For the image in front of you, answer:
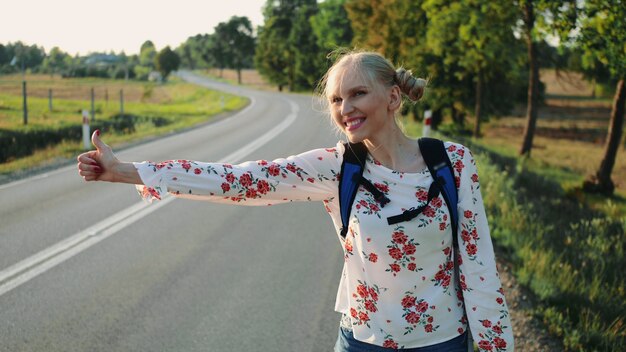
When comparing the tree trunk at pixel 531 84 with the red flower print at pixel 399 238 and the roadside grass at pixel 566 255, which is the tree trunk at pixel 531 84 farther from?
the red flower print at pixel 399 238

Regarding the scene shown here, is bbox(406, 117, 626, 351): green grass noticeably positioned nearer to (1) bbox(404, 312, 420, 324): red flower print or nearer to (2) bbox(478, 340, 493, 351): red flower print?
(2) bbox(478, 340, 493, 351): red flower print

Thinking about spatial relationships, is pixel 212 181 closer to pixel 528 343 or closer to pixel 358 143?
pixel 358 143

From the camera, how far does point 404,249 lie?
2152 mm

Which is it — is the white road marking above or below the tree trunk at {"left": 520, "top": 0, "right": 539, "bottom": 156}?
below

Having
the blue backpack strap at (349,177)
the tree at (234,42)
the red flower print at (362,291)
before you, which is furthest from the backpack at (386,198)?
the tree at (234,42)

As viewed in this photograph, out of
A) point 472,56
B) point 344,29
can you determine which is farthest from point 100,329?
point 344,29

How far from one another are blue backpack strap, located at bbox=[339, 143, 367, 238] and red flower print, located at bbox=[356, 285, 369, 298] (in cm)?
20

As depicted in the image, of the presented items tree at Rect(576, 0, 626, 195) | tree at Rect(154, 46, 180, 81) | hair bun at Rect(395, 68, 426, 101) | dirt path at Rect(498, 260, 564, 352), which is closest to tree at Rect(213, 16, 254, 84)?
tree at Rect(154, 46, 180, 81)

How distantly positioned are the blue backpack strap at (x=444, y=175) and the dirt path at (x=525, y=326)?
8.22ft

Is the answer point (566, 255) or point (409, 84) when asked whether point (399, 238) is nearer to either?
point (409, 84)

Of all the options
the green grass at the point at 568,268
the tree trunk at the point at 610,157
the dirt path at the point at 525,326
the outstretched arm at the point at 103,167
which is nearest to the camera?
the outstretched arm at the point at 103,167

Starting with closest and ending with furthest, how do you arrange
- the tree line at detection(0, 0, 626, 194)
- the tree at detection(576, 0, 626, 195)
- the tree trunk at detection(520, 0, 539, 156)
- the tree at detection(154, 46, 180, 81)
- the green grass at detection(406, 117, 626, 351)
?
the green grass at detection(406, 117, 626, 351) < the tree at detection(576, 0, 626, 195) < the tree line at detection(0, 0, 626, 194) < the tree trunk at detection(520, 0, 539, 156) < the tree at detection(154, 46, 180, 81)

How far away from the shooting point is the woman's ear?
7.54 feet

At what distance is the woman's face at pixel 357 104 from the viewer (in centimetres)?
223
